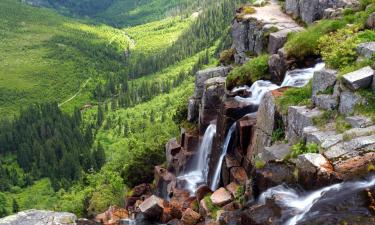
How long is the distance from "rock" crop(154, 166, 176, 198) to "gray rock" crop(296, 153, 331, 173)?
1043 inches

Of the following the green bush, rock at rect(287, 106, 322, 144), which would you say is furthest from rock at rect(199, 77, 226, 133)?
rock at rect(287, 106, 322, 144)

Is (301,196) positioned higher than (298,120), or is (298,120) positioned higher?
(298,120)

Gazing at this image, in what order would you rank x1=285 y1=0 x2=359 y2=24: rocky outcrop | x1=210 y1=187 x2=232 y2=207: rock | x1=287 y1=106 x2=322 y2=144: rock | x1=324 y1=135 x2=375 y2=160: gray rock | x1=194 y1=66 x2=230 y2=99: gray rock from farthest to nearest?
x1=194 y1=66 x2=230 y2=99: gray rock < x1=285 y1=0 x2=359 y2=24: rocky outcrop < x1=210 y1=187 x2=232 y2=207: rock < x1=287 y1=106 x2=322 y2=144: rock < x1=324 y1=135 x2=375 y2=160: gray rock

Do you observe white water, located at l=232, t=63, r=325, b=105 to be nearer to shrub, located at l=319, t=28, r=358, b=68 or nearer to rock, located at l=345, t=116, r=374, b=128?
shrub, located at l=319, t=28, r=358, b=68

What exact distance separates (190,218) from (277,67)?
15.4 metres

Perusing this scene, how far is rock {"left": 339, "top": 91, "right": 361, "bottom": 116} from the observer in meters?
29.1

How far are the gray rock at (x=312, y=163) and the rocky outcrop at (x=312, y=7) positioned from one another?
24.2m

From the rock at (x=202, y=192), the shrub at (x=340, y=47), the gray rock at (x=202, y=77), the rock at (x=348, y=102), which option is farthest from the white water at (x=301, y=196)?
the gray rock at (x=202, y=77)

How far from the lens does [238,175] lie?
3956cm

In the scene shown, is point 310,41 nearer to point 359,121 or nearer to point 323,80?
point 323,80

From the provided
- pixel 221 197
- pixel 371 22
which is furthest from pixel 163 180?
pixel 371 22

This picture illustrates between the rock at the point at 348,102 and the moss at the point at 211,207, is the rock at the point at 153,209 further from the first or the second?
the rock at the point at 348,102

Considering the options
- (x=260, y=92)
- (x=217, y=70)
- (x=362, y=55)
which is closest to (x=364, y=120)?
(x=362, y=55)

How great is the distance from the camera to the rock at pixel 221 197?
37.7 metres
